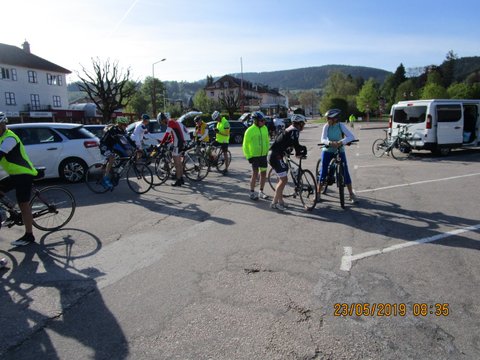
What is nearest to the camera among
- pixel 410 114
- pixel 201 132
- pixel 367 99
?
pixel 201 132

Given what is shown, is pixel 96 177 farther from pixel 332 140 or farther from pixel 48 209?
pixel 332 140

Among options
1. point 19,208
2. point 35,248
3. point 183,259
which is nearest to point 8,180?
point 19,208

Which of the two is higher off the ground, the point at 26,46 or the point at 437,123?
the point at 26,46

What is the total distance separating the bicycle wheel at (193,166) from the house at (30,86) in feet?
124

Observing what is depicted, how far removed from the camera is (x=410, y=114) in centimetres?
1420

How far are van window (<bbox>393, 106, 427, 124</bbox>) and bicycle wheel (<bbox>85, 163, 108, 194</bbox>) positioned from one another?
11.4 m

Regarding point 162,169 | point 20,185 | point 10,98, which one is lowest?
point 162,169

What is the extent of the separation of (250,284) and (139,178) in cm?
603

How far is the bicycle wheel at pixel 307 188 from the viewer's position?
7027 mm

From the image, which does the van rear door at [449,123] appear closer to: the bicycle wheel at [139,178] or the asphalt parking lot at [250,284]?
the asphalt parking lot at [250,284]

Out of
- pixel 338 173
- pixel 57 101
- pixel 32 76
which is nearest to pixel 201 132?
pixel 338 173

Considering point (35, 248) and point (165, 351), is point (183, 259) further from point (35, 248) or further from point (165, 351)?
point (35, 248)

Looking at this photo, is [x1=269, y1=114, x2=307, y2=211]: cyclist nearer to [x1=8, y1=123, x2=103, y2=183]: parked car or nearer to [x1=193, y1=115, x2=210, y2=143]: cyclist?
[x1=193, y1=115, x2=210, y2=143]: cyclist

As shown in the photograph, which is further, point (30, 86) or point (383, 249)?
point (30, 86)
